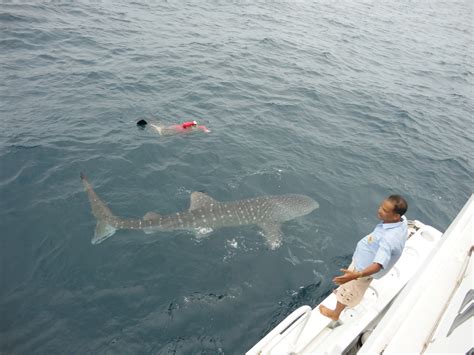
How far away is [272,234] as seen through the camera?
10648 mm

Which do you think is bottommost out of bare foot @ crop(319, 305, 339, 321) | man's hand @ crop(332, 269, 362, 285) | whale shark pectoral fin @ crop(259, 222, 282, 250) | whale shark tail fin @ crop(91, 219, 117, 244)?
whale shark tail fin @ crop(91, 219, 117, 244)

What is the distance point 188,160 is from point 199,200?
294 cm

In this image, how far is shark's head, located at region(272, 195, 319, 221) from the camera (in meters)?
11.2

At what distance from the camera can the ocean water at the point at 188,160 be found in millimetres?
8148

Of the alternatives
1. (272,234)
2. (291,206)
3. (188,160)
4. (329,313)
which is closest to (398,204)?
(329,313)

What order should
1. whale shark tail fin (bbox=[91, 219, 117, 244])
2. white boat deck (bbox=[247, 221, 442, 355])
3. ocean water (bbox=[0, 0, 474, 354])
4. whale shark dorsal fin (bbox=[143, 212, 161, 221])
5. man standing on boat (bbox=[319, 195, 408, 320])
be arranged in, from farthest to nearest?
whale shark dorsal fin (bbox=[143, 212, 161, 221])
whale shark tail fin (bbox=[91, 219, 117, 244])
ocean water (bbox=[0, 0, 474, 354])
man standing on boat (bbox=[319, 195, 408, 320])
white boat deck (bbox=[247, 221, 442, 355])

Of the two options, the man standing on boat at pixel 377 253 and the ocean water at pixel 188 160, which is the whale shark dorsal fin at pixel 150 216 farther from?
the man standing on boat at pixel 377 253

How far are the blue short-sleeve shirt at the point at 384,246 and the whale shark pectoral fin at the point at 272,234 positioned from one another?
4062 mm

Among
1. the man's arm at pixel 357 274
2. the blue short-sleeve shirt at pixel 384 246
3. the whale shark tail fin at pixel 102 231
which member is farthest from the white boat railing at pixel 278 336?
the whale shark tail fin at pixel 102 231

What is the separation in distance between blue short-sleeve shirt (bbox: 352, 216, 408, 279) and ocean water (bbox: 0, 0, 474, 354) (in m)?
2.90

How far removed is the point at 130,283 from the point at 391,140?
14290 mm

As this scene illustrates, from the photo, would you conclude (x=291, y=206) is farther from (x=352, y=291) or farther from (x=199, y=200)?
(x=352, y=291)

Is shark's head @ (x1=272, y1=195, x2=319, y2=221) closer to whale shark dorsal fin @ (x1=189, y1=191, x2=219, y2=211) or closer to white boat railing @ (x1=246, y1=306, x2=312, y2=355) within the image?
whale shark dorsal fin @ (x1=189, y1=191, x2=219, y2=211)

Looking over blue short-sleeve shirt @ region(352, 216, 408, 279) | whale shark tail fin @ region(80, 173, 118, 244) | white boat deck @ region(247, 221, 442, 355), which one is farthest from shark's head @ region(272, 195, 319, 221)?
whale shark tail fin @ region(80, 173, 118, 244)
